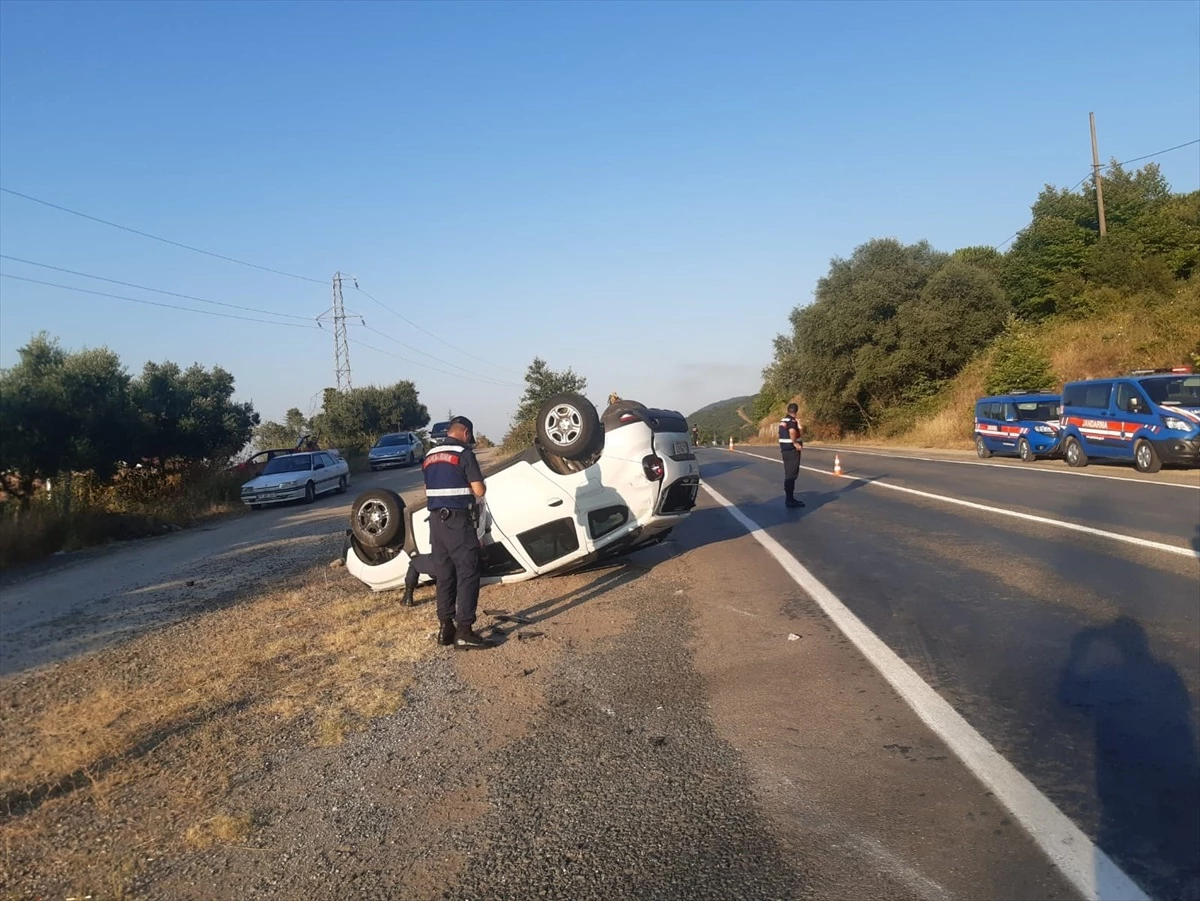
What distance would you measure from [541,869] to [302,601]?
287 inches

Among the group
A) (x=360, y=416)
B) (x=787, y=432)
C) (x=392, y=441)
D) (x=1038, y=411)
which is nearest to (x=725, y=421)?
(x=360, y=416)

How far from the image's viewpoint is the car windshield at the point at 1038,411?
83.0ft

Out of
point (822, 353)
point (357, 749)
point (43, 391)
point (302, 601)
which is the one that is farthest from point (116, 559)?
point (822, 353)

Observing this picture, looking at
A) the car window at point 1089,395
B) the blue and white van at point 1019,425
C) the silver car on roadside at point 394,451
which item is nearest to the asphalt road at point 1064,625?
the car window at point 1089,395

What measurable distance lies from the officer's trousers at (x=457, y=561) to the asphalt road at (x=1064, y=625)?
10.7 ft

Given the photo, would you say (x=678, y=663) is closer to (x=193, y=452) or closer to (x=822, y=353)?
(x=193, y=452)

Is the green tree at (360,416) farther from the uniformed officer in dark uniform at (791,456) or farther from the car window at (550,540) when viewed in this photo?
the car window at (550,540)

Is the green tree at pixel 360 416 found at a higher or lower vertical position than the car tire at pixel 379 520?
higher

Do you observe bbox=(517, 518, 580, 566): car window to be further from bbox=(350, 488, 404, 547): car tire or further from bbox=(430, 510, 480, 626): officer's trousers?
bbox=(430, 510, 480, 626): officer's trousers

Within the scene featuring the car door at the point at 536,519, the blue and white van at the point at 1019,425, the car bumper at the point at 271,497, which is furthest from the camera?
the car bumper at the point at 271,497

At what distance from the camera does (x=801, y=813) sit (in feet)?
13.9

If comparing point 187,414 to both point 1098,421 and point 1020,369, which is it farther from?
point 1020,369

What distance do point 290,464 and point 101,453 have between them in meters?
6.10

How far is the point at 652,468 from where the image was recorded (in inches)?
376
